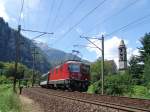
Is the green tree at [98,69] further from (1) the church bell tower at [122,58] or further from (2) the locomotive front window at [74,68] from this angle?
(2) the locomotive front window at [74,68]

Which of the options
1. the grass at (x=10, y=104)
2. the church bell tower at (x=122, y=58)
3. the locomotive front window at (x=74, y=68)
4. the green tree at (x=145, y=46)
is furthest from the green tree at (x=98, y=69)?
the grass at (x=10, y=104)

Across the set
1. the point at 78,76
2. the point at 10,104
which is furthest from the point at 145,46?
the point at 10,104

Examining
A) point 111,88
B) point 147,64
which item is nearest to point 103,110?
point 111,88

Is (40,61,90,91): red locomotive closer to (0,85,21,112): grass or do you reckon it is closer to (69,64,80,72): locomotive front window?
Result: (69,64,80,72): locomotive front window

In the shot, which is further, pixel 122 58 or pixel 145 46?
pixel 122 58

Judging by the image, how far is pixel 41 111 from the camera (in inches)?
843

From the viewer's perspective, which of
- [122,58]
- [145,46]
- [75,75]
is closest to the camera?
[75,75]

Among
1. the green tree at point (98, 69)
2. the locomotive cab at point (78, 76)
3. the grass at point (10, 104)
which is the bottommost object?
the grass at point (10, 104)

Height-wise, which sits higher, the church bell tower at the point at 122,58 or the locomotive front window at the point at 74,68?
the church bell tower at the point at 122,58

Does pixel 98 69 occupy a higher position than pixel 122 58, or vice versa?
pixel 122 58

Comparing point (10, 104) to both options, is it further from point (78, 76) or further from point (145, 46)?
point (145, 46)

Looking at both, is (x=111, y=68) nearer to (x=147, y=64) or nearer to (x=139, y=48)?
(x=139, y=48)

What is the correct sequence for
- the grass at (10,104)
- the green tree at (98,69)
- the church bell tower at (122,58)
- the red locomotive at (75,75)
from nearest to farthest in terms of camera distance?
the grass at (10,104)
the red locomotive at (75,75)
the green tree at (98,69)
the church bell tower at (122,58)

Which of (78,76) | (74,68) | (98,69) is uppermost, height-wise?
(98,69)
